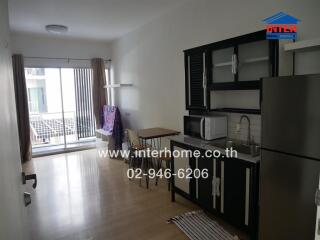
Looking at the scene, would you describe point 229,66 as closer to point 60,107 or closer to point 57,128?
point 60,107

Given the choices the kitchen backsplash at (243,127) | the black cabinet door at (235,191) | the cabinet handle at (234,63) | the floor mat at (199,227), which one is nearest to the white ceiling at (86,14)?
the cabinet handle at (234,63)

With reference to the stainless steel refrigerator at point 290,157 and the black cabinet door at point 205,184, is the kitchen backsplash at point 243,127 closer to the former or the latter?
the black cabinet door at point 205,184

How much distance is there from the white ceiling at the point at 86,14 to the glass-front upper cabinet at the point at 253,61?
1.69 m

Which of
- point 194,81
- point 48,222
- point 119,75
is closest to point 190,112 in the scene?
point 194,81

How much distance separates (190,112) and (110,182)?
1.92m

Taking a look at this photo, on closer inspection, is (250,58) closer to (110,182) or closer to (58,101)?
(110,182)

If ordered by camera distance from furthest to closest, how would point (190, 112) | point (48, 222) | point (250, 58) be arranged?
point (190, 112) → point (48, 222) → point (250, 58)

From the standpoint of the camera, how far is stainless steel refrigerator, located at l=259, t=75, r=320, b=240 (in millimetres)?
1659

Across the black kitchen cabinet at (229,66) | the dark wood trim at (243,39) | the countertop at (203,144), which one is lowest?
the countertop at (203,144)

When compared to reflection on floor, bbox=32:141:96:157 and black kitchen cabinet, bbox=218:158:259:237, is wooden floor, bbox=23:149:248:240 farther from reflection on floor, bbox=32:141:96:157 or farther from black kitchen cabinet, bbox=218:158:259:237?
reflection on floor, bbox=32:141:96:157

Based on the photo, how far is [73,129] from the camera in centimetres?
680

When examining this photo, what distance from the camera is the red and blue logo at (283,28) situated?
7.69ft

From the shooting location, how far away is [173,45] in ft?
13.7

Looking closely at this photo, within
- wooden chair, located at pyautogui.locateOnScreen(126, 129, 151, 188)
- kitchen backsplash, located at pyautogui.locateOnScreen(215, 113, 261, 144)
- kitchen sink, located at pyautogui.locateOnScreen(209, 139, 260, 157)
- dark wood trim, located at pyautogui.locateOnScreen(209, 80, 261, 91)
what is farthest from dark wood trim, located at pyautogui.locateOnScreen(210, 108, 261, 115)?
wooden chair, located at pyautogui.locateOnScreen(126, 129, 151, 188)
